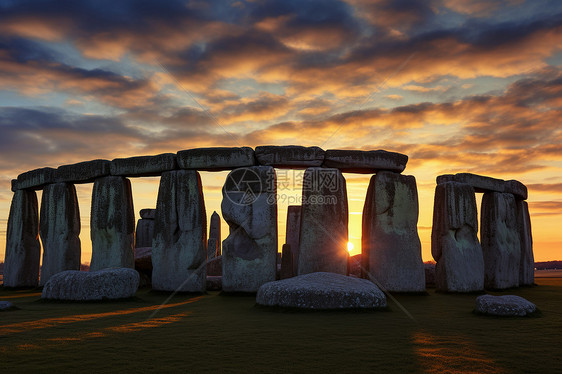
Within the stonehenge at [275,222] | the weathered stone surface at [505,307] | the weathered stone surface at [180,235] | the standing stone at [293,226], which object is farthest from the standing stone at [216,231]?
the weathered stone surface at [505,307]

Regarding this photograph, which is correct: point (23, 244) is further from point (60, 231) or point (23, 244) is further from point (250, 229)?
point (250, 229)

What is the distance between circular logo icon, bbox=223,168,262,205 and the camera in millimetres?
12250

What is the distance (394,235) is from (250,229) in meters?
3.54

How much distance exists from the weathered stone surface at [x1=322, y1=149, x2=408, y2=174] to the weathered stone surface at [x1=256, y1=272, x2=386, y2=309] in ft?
16.0

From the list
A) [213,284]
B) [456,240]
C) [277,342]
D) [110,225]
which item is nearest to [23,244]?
[110,225]

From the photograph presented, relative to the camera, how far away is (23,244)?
1611 centimetres

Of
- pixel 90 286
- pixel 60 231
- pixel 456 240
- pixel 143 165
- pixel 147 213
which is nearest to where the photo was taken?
pixel 90 286

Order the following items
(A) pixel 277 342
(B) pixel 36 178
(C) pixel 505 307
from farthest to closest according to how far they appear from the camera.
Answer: (B) pixel 36 178, (C) pixel 505 307, (A) pixel 277 342

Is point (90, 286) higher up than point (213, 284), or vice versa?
point (90, 286)

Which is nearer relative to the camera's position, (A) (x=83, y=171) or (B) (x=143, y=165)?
(B) (x=143, y=165)

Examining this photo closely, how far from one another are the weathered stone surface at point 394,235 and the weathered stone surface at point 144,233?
482 inches

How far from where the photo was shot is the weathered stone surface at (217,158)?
491 inches

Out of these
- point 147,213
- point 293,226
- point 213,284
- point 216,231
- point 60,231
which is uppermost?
point 147,213

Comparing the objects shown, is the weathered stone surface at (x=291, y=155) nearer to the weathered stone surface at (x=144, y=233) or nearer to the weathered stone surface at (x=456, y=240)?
the weathered stone surface at (x=456, y=240)
